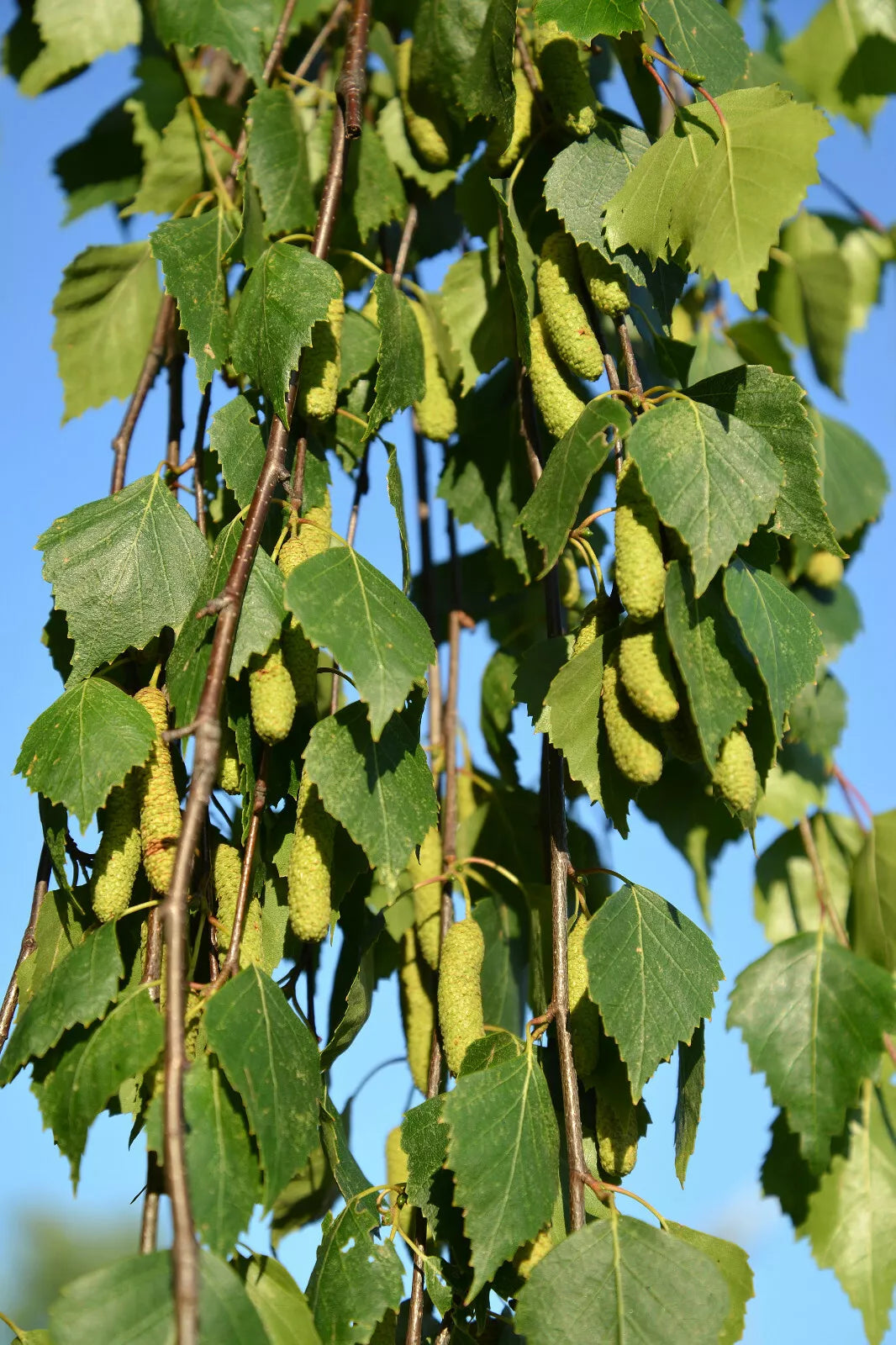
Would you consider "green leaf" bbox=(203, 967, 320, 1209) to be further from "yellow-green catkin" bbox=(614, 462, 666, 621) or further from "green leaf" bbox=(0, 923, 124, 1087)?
"yellow-green catkin" bbox=(614, 462, 666, 621)

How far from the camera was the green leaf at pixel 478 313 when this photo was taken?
53.9 inches

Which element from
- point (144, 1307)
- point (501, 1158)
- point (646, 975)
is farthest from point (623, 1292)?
point (144, 1307)

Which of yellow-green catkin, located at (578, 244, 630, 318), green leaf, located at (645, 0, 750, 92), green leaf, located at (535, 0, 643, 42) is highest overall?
green leaf, located at (645, 0, 750, 92)

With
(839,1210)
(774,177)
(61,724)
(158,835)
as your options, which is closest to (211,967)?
(158,835)

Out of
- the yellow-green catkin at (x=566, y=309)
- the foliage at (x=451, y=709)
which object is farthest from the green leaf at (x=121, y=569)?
the yellow-green catkin at (x=566, y=309)

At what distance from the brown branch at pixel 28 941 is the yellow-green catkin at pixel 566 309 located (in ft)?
2.04

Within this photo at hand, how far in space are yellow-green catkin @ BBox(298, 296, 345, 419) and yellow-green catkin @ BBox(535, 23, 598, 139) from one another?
290 mm

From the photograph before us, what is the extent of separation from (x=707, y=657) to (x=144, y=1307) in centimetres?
58

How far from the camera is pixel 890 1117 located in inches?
63.2

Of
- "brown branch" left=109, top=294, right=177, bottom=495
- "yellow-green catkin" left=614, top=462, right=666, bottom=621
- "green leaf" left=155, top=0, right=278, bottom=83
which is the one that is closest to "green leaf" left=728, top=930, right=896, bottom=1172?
"yellow-green catkin" left=614, top=462, right=666, bottom=621

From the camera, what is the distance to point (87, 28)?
1771mm

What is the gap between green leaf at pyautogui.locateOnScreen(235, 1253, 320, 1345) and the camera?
92cm

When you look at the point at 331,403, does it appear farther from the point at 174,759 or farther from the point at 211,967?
the point at 211,967

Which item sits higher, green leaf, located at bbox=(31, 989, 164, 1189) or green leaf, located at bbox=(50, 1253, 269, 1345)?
green leaf, located at bbox=(31, 989, 164, 1189)
